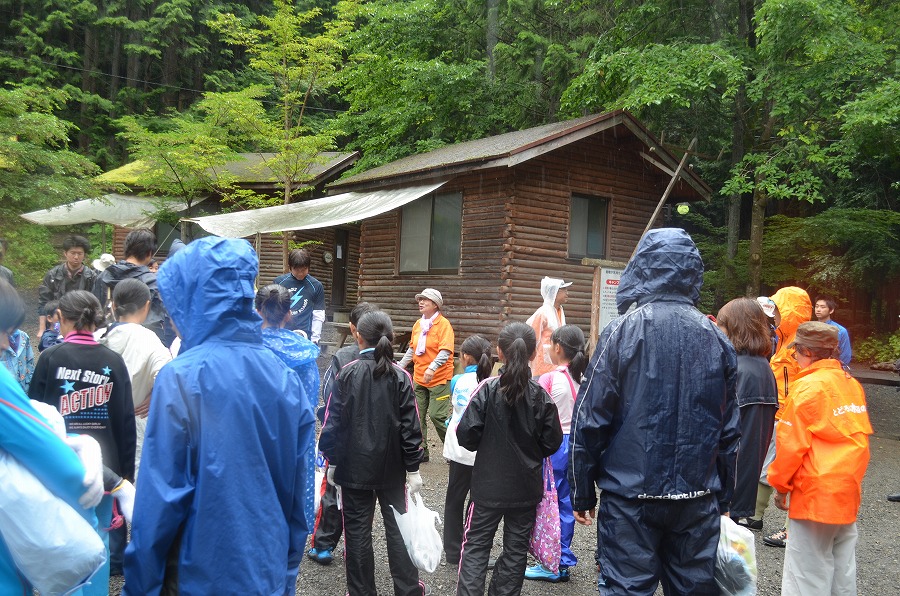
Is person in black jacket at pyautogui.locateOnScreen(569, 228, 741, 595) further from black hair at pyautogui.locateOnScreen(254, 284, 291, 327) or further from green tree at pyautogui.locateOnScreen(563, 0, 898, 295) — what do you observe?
green tree at pyautogui.locateOnScreen(563, 0, 898, 295)

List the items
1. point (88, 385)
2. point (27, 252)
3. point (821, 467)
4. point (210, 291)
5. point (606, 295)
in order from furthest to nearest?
point (27, 252) → point (606, 295) → point (821, 467) → point (88, 385) → point (210, 291)

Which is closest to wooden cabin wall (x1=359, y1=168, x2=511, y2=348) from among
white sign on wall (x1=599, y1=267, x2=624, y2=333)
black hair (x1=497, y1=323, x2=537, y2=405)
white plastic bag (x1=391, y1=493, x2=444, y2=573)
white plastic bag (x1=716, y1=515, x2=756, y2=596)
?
white sign on wall (x1=599, y1=267, x2=624, y2=333)

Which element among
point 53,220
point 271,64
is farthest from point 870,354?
point 53,220

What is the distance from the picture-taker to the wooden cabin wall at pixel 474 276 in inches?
504

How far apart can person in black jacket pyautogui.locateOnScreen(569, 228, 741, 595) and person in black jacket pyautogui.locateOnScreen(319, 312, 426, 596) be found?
1431 mm

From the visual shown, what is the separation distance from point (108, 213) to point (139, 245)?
15.4m

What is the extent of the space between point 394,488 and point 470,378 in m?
1.04

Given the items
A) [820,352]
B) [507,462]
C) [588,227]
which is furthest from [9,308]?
[588,227]

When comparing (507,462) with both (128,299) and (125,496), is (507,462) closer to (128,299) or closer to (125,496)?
(125,496)

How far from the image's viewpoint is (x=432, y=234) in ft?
46.7

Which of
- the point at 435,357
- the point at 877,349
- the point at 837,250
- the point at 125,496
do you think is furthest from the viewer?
the point at 837,250

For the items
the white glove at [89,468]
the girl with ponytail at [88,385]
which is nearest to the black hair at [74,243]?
the girl with ponytail at [88,385]

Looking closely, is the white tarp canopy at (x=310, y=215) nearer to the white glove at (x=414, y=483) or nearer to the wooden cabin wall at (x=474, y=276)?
the wooden cabin wall at (x=474, y=276)

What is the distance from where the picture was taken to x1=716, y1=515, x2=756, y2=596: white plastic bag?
3041 mm
